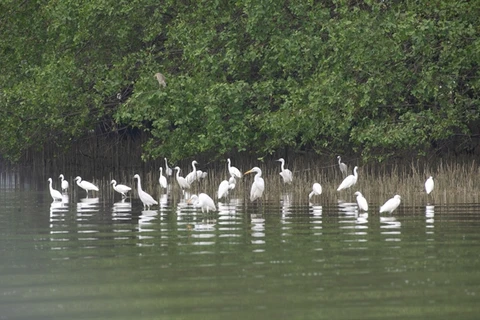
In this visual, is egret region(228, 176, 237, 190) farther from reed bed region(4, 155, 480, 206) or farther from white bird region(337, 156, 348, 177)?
white bird region(337, 156, 348, 177)

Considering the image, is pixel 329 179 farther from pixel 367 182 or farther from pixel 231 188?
pixel 231 188

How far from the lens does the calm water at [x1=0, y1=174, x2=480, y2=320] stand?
8750mm

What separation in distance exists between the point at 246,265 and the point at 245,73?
17.4m

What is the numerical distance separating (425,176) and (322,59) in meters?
3.71

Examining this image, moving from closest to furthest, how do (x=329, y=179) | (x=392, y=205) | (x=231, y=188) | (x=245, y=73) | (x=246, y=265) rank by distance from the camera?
(x=246, y=265)
(x=392, y=205)
(x=231, y=188)
(x=329, y=179)
(x=245, y=73)

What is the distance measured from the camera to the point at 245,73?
1108 inches

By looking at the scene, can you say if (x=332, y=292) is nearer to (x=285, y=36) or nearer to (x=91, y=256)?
(x=91, y=256)

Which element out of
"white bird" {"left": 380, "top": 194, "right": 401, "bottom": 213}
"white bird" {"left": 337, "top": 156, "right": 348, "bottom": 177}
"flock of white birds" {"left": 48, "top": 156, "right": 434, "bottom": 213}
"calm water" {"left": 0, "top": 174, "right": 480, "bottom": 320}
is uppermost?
"white bird" {"left": 337, "top": 156, "right": 348, "bottom": 177}

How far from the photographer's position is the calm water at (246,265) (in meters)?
8.75

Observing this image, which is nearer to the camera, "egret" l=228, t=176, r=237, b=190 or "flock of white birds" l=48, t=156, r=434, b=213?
"flock of white birds" l=48, t=156, r=434, b=213

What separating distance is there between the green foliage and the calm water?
592cm

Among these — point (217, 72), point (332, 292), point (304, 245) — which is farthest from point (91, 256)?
point (217, 72)

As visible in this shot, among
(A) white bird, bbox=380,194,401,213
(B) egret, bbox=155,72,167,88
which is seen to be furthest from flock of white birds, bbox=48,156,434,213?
(B) egret, bbox=155,72,167,88

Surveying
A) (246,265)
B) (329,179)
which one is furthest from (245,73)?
(246,265)
